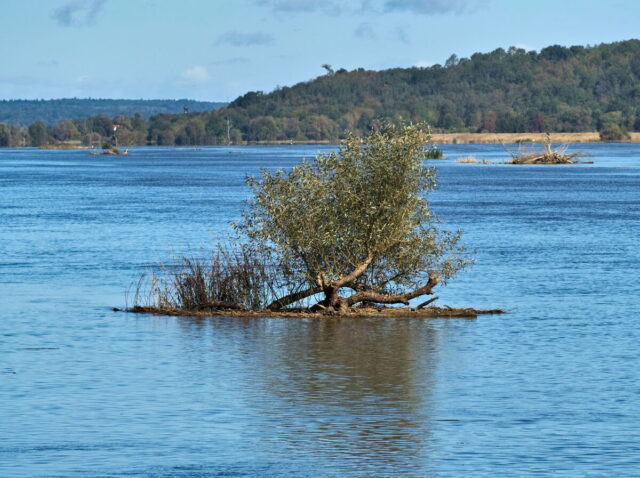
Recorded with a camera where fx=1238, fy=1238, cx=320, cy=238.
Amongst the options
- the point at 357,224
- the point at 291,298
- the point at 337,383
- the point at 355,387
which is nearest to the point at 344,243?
the point at 357,224

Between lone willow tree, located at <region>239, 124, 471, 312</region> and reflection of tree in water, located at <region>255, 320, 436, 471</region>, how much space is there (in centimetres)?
125

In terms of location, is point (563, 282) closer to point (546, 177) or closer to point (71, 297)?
point (71, 297)

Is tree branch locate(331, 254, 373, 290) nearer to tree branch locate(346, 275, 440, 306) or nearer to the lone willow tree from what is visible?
the lone willow tree

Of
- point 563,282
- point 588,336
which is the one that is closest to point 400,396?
point 588,336

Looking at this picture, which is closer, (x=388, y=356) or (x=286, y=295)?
(x=388, y=356)

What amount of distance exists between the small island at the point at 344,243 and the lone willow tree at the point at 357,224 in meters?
0.03

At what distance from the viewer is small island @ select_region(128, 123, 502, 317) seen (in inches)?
1189

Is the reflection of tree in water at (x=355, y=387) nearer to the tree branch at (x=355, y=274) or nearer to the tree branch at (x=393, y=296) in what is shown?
the tree branch at (x=393, y=296)

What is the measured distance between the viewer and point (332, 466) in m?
16.9

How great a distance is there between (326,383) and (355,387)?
0.63 metres

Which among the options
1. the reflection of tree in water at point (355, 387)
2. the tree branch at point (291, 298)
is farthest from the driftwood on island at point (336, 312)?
the reflection of tree in water at point (355, 387)

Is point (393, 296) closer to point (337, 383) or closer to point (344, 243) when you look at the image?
point (344, 243)

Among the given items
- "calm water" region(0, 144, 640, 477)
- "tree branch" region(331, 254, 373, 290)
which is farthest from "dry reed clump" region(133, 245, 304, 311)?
"tree branch" region(331, 254, 373, 290)

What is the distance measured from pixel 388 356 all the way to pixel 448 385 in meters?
2.99
